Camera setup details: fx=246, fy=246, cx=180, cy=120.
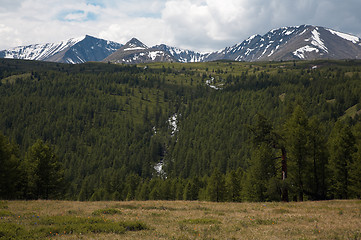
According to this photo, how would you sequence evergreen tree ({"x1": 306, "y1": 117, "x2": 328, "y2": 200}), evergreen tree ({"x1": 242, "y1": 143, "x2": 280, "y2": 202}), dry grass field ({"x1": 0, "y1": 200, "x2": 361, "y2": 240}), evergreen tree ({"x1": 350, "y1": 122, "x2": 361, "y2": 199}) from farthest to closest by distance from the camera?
evergreen tree ({"x1": 242, "y1": 143, "x2": 280, "y2": 202})
evergreen tree ({"x1": 306, "y1": 117, "x2": 328, "y2": 200})
evergreen tree ({"x1": 350, "y1": 122, "x2": 361, "y2": 199})
dry grass field ({"x1": 0, "y1": 200, "x2": 361, "y2": 240})

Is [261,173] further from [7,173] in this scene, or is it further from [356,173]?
[7,173]

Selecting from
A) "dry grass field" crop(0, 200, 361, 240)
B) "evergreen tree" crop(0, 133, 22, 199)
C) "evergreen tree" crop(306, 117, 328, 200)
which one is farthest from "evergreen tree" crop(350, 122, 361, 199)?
"evergreen tree" crop(0, 133, 22, 199)

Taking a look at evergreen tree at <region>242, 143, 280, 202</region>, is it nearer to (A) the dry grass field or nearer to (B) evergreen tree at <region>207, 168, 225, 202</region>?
(B) evergreen tree at <region>207, 168, 225, 202</region>

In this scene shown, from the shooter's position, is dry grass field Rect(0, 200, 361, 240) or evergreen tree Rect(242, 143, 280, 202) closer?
dry grass field Rect(0, 200, 361, 240)

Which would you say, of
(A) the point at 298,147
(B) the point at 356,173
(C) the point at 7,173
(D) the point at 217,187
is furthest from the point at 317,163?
(C) the point at 7,173

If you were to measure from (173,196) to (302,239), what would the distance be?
8121 centimetres

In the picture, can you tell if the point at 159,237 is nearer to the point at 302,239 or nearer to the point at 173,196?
the point at 302,239

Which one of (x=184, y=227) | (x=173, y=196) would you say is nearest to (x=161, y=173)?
(x=173, y=196)

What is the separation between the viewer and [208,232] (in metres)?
14.7

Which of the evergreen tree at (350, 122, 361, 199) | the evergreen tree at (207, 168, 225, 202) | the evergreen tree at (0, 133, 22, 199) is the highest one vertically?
the evergreen tree at (350, 122, 361, 199)

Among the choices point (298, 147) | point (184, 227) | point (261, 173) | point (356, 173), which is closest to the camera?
point (184, 227)

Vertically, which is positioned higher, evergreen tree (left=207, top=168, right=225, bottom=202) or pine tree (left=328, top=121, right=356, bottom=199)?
pine tree (left=328, top=121, right=356, bottom=199)

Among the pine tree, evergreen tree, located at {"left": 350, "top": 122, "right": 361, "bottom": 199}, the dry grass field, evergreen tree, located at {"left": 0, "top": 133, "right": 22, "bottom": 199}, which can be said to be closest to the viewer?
the dry grass field

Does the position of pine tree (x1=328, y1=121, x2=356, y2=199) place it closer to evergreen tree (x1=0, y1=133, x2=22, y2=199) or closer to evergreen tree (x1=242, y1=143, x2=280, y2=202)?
evergreen tree (x1=242, y1=143, x2=280, y2=202)
